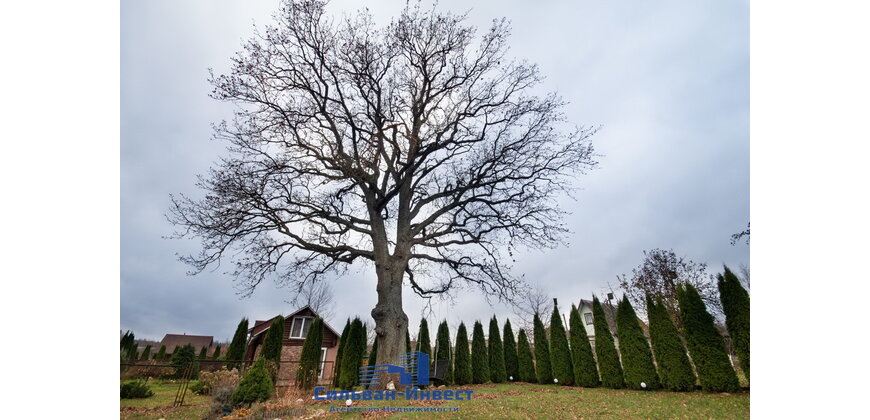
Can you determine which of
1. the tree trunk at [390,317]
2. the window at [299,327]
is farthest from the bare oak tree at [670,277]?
the window at [299,327]

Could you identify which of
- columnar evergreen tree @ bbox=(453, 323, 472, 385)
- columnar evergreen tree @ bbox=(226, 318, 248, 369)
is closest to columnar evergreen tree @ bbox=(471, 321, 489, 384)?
columnar evergreen tree @ bbox=(453, 323, 472, 385)

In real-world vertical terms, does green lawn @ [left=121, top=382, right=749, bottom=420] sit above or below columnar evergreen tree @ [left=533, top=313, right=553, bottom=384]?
below

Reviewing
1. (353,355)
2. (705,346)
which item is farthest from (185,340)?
(705,346)

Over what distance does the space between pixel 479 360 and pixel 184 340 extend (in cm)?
4593

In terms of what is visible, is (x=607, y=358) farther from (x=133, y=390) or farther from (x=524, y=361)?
(x=133, y=390)

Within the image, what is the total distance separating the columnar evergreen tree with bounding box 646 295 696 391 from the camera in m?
8.20

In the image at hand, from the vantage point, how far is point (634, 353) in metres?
9.37

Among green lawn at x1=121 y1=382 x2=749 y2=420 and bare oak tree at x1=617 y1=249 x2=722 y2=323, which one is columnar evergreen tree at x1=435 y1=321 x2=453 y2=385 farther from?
green lawn at x1=121 y1=382 x2=749 y2=420

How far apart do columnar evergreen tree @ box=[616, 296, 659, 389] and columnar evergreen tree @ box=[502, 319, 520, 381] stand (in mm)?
5203

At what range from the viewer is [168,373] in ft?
53.5

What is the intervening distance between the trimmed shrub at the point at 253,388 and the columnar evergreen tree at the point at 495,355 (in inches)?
410
